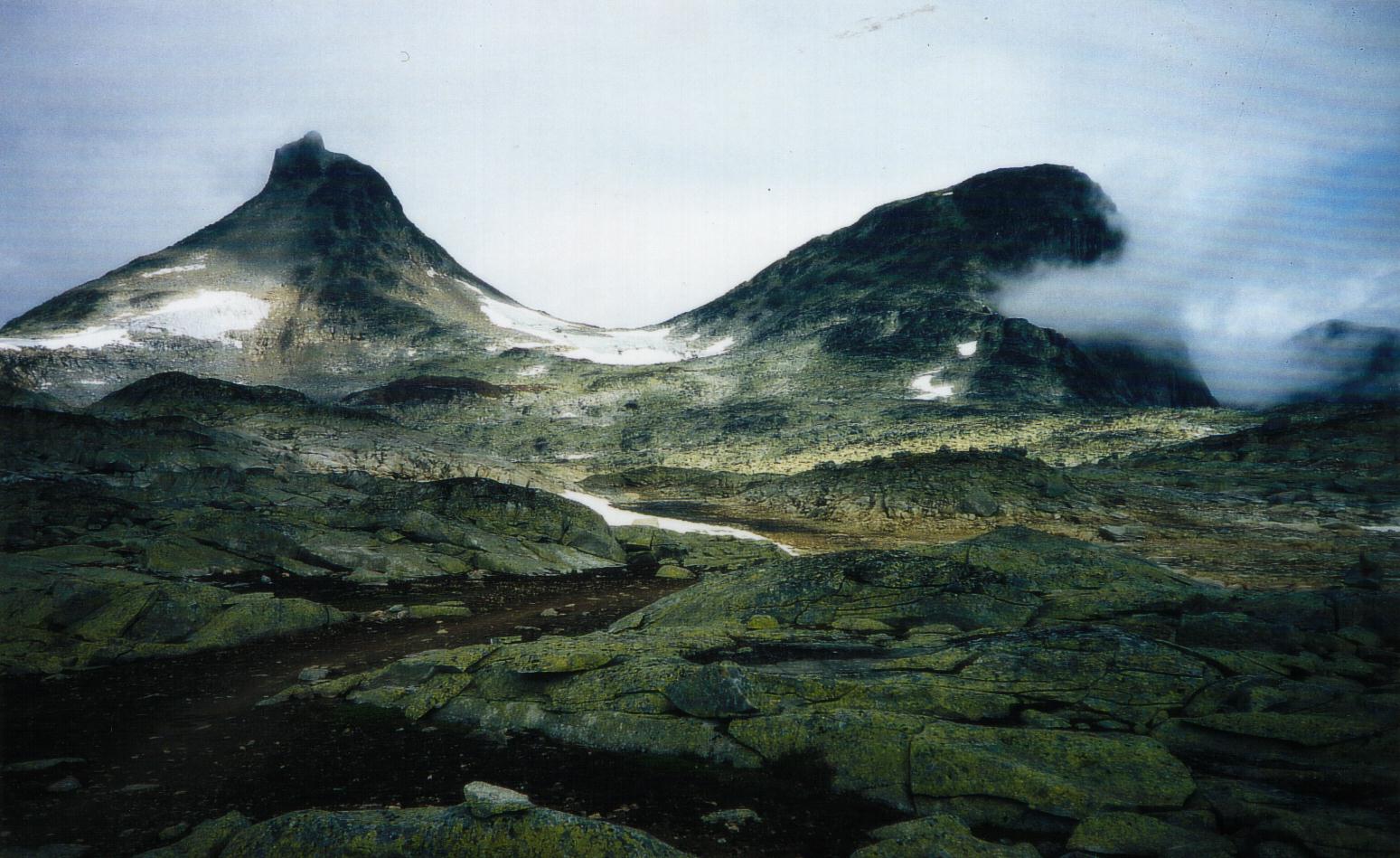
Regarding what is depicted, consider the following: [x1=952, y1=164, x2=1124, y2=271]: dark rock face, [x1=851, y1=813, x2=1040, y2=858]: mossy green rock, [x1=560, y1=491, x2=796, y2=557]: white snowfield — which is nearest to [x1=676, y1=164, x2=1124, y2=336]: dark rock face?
[x1=952, y1=164, x2=1124, y2=271]: dark rock face

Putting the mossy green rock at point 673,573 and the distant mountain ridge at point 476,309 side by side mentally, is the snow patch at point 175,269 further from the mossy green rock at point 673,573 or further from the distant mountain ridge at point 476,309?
the mossy green rock at point 673,573

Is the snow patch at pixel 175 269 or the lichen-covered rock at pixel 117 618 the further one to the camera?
the snow patch at pixel 175 269

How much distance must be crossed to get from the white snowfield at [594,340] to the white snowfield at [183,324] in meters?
42.6

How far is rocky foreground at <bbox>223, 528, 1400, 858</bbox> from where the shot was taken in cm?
581

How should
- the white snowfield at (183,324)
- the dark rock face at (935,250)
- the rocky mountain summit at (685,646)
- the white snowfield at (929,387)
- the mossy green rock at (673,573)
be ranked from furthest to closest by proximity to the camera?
the dark rock face at (935,250) < the white snowfield at (183,324) < the white snowfield at (929,387) < the mossy green rock at (673,573) < the rocky mountain summit at (685,646)

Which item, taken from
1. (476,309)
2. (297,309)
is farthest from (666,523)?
(476,309)

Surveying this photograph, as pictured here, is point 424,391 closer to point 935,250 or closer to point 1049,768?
point 935,250

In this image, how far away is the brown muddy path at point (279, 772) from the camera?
666 centimetres

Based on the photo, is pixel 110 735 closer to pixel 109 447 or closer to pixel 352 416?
pixel 109 447

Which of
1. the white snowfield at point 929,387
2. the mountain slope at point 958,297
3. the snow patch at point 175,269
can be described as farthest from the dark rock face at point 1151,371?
the snow patch at point 175,269

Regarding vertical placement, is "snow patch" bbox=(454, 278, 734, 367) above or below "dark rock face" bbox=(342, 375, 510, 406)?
above

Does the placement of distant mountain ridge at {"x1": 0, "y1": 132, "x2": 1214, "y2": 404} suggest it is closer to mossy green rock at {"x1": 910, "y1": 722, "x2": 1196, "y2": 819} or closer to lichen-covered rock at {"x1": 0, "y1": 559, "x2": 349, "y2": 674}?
lichen-covered rock at {"x1": 0, "y1": 559, "x2": 349, "y2": 674}

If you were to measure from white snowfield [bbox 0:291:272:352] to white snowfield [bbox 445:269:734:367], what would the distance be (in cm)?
4258

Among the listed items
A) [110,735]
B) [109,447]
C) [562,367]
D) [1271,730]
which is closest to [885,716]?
[1271,730]
